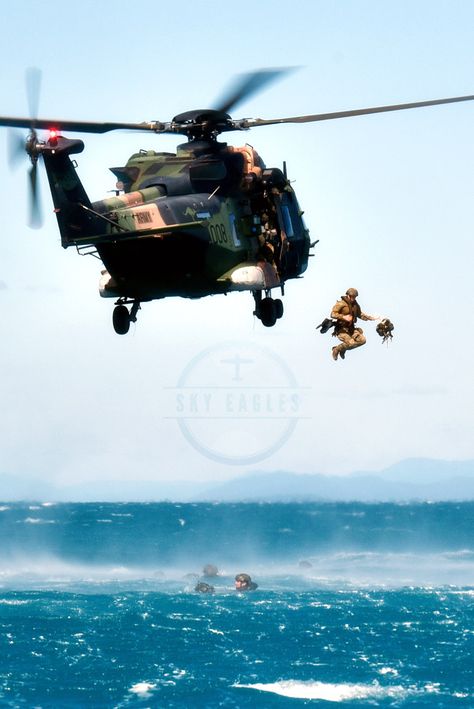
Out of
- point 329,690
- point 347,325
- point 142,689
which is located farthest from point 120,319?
point 329,690

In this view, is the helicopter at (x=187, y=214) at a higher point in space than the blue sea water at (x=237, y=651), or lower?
higher

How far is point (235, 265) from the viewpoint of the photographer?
119 ft

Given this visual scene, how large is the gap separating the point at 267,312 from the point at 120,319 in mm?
5188

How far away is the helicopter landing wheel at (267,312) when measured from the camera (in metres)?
38.6

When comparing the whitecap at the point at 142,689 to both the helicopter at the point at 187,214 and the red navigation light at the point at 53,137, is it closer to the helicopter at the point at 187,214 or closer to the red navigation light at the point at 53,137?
the helicopter at the point at 187,214

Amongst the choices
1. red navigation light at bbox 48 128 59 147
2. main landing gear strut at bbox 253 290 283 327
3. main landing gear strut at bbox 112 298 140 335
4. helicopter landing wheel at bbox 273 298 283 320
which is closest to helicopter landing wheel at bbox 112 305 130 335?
main landing gear strut at bbox 112 298 140 335

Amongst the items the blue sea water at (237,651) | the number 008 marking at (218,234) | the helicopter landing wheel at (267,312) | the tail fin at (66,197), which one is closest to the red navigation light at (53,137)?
the tail fin at (66,197)

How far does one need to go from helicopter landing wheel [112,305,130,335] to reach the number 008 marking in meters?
3.57

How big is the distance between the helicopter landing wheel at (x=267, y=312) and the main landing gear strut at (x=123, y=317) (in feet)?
14.8

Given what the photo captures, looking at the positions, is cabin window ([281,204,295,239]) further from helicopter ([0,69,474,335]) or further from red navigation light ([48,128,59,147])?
red navigation light ([48,128,59,147])

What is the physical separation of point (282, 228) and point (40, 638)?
14449 cm

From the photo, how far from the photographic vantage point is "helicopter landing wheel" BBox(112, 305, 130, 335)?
1422 inches

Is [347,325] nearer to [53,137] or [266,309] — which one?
[266,309]

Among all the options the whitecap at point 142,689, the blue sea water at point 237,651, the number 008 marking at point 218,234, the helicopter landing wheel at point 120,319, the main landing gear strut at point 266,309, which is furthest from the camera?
the whitecap at point 142,689
